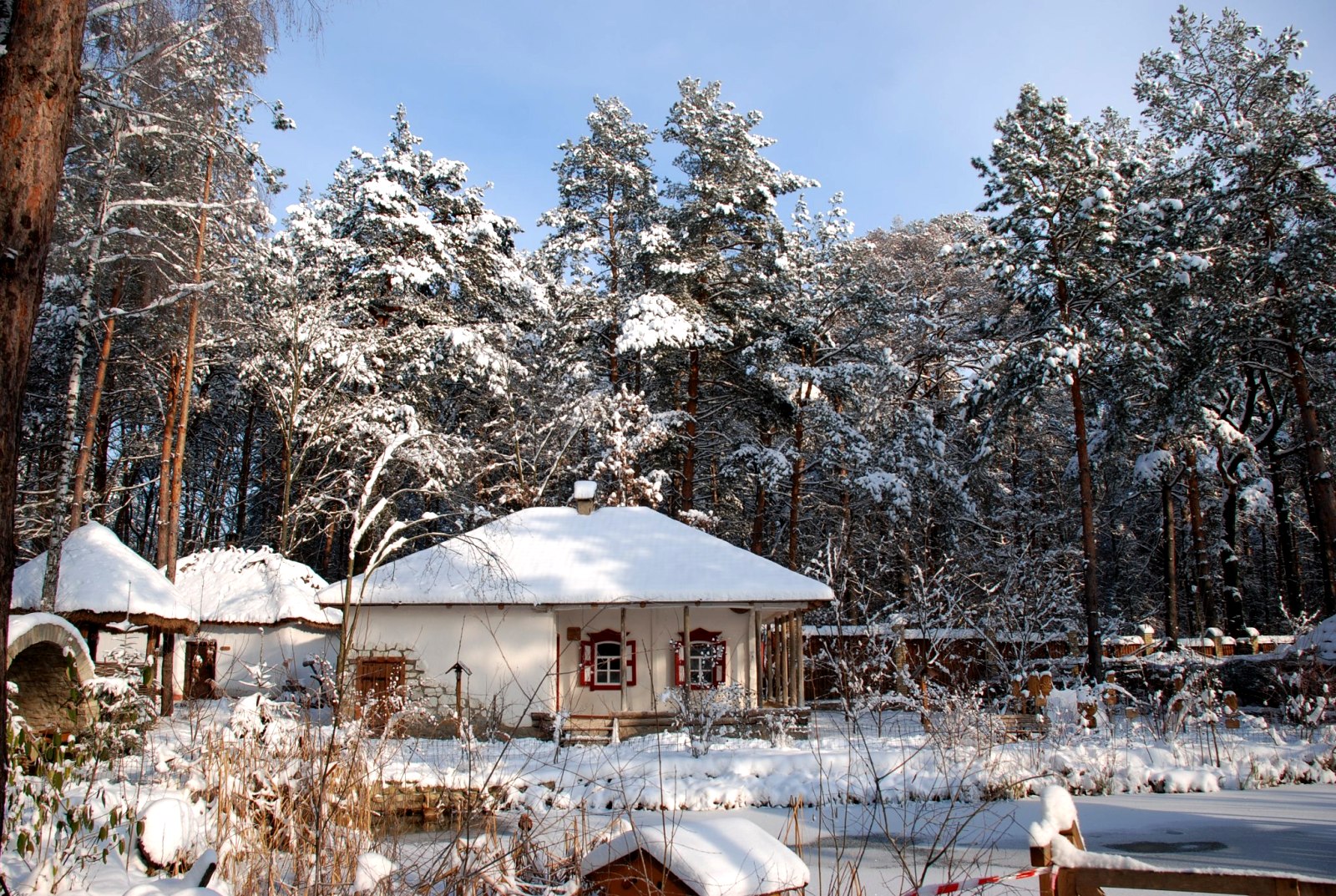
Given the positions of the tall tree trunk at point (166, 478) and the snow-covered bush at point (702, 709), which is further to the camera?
the tall tree trunk at point (166, 478)

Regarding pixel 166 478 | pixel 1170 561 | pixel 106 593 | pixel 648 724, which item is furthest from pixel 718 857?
pixel 1170 561

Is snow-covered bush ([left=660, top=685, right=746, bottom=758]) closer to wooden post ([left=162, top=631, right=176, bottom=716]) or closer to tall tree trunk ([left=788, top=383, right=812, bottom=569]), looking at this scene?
tall tree trunk ([left=788, top=383, right=812, bottom=569])

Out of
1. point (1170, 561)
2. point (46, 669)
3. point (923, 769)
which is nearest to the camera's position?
point (46, 669)

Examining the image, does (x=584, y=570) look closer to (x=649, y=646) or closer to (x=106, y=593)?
(x=649, y=646)

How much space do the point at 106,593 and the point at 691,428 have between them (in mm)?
14540

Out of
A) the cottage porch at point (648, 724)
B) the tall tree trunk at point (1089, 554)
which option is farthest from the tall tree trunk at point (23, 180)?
the tall tree trunk at point (1089, 554)

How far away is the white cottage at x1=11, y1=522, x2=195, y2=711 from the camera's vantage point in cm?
1599

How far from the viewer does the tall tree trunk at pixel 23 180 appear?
13.0ft

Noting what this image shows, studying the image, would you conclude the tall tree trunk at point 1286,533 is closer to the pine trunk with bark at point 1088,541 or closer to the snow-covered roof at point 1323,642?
the pine trunk with bark at point 1088,541

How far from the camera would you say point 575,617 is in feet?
62.4

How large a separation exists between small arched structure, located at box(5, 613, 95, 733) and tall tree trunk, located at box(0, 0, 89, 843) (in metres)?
4.83

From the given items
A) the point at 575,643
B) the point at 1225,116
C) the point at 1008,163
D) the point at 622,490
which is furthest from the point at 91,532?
the point at 1225,116

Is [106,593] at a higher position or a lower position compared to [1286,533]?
lower

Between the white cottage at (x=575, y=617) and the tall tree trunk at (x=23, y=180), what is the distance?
11743 millimetres
